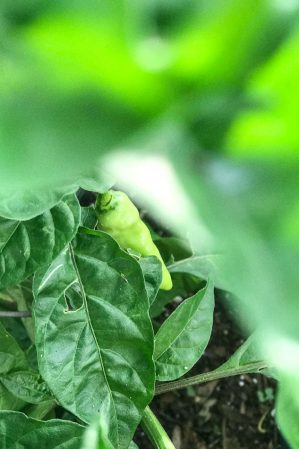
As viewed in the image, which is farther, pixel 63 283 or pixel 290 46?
pixel 63 283

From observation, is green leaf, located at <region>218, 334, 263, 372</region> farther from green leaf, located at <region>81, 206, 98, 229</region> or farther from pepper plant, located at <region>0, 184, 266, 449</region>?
A: green leaf, located at <region>81, 206, 98, 229</region>

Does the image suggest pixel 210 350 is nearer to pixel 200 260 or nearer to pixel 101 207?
pixel 200 260

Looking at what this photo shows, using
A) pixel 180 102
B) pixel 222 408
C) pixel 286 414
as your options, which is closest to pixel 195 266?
pixel 222 408


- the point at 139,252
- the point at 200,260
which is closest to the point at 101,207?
the point at 139,252

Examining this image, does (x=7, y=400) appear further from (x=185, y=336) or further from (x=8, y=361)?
(x=185, y=336)

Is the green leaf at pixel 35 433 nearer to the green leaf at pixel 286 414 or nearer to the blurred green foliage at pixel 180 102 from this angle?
the green leaf at pixel 286 414

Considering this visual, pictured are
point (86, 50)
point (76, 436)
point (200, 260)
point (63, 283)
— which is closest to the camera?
point (86, 50)
